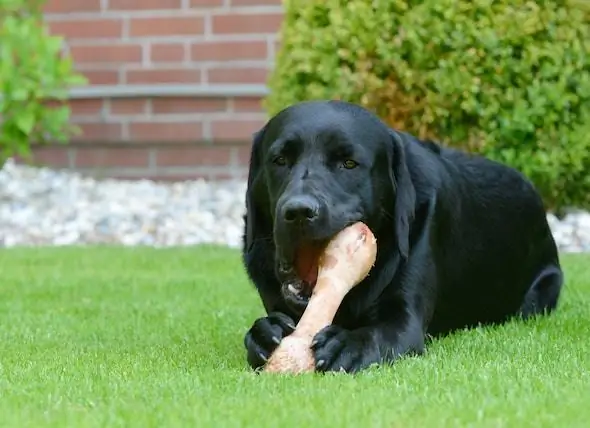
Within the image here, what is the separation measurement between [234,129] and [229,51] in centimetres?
57

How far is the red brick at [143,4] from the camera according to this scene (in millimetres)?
9320

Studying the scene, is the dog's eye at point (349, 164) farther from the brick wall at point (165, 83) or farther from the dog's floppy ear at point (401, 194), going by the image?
the brick wall at point (165, 83)

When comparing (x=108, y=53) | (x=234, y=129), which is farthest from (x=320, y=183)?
(x=108, y=53)

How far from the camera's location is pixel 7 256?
7.02 metres

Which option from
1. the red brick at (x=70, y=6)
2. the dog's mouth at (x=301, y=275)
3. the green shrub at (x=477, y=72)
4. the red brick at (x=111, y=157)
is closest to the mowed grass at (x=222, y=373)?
the dog's mouth at (x=301, y=275)

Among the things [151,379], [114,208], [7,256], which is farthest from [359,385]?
[114,208]

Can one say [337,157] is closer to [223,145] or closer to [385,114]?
[385,114]

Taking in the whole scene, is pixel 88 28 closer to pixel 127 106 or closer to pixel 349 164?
pixel 127 106

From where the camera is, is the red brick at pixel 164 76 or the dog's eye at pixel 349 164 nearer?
the dog's eye at pixel 349 164

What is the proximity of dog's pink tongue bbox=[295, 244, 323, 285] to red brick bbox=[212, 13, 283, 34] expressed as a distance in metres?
5.52

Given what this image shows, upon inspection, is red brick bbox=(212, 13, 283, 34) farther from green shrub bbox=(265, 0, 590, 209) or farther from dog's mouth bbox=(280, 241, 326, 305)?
dog's mouth bbox=(280, 241, 326, 305)

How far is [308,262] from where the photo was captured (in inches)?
150

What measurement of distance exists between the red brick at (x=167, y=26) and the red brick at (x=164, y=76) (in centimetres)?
27

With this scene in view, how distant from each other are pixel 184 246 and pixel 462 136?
174 cm
